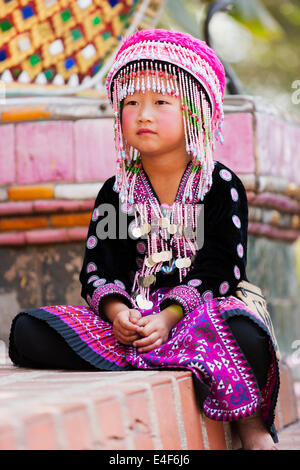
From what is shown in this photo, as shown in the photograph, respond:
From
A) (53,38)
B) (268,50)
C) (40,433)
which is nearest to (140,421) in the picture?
(40,433)

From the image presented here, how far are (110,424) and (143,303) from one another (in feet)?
3.26

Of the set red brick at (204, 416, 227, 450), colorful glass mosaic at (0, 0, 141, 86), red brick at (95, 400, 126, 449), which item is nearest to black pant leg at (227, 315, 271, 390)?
red brick at (204, 416, 227, 450)

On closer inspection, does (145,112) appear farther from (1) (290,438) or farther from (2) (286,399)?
(2) (286,399)

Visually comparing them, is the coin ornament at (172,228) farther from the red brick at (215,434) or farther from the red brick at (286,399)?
the red brick at (286,399)

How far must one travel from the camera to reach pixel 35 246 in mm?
3572

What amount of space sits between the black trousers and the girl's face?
0.63 metres

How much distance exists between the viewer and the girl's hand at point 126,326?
2.18m

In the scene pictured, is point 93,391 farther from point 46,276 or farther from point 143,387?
point 46,276

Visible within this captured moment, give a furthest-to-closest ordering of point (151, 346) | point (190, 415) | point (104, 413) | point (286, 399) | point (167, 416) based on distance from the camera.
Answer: point (286, 399) < point (151, 346) < point (190, 415) < point (167, 416) < point (104, 413)

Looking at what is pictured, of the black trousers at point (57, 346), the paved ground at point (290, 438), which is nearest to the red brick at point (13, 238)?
the black trousers at point (57, 346)

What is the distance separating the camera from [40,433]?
47.6 inches

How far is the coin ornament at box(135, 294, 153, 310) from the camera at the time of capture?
2.39 metres

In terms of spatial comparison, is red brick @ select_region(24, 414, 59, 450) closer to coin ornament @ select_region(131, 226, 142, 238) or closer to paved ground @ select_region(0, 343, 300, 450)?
paved ground @ select_region(0, 343, 300, 450)
